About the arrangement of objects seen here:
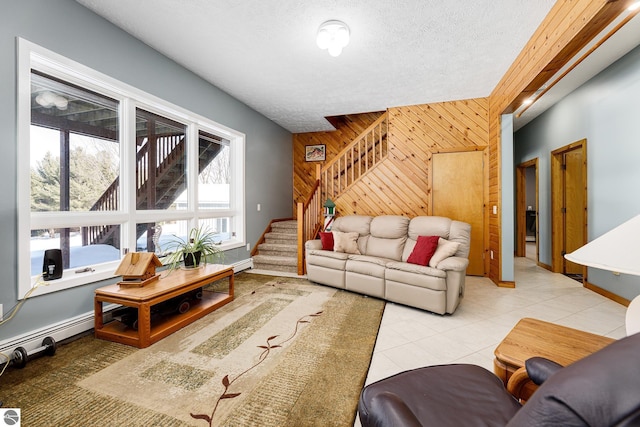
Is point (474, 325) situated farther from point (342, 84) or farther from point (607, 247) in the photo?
point (342, 84)

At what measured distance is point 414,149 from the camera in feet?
15.8

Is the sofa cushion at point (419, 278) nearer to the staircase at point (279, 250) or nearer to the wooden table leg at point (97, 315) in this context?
the staircase at point (279, 250)

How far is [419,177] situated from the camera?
4805 mm

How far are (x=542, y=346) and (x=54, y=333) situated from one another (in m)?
3.44

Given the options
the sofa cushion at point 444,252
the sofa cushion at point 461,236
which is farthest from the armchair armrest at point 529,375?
the sofa cushion at point 461,236

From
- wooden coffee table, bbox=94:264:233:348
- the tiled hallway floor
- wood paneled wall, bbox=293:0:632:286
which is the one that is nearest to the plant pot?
wooden coffee table, bbox=94:264:233:348

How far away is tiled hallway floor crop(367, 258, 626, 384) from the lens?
83.0 inches

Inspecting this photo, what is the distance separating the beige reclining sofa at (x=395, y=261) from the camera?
291 centimetres

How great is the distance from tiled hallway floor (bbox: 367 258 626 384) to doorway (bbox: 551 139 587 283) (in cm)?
66

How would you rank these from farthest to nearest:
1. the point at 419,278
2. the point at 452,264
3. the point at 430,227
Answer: the point at 430,227 → the point at 419,278 → the point at 452,264

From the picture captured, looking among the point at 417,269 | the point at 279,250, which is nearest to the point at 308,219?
the point at 279,250

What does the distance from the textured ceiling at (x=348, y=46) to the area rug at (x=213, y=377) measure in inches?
117

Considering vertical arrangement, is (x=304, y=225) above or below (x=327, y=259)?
above

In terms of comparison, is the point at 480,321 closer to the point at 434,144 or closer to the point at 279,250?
the point at 434,144
